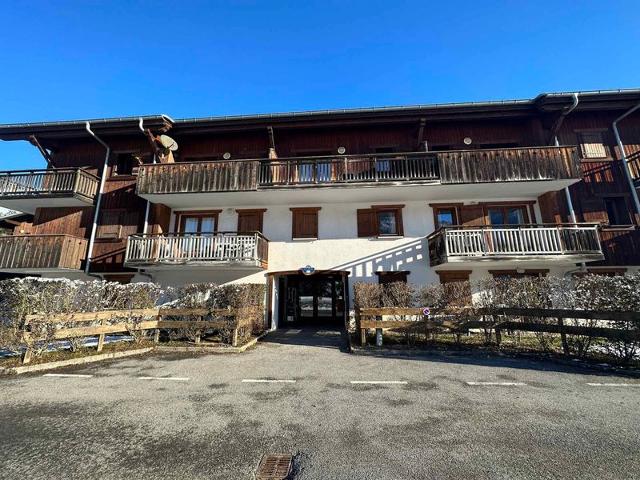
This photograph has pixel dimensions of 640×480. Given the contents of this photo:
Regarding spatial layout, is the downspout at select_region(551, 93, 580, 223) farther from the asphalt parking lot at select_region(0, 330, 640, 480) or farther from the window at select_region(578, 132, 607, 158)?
the asphalt parking lot at select_region(0, 330, 640, 480)

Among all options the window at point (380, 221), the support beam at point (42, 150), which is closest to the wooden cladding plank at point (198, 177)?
the window at point (380, 221)

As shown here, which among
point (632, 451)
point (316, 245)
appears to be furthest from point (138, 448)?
point (316, 245)

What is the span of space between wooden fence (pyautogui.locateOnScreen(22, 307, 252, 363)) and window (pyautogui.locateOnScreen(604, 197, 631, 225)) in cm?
1601

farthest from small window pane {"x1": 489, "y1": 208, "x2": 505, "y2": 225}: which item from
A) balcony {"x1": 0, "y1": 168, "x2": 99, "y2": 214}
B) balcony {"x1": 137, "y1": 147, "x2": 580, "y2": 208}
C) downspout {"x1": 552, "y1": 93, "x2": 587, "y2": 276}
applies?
balcony {"x1": 0, "y1": 168, "x2": 99, "y2": 214}

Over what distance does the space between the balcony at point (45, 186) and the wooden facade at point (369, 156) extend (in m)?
0.40

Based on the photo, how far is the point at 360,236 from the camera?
13.9 m

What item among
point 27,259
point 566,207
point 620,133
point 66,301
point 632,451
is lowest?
point 632,451

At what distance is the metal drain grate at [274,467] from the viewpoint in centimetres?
281

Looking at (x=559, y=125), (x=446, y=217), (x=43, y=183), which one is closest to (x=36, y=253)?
(x=43, y=183)

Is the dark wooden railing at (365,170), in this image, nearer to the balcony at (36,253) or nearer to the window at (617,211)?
the window at (617,211)

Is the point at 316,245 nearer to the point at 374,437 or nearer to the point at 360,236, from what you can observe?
the point at 360,236

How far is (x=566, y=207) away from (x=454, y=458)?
14.4m

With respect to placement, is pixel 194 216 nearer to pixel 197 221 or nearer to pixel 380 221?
pixel 197 221

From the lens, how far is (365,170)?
13391 millimetres
